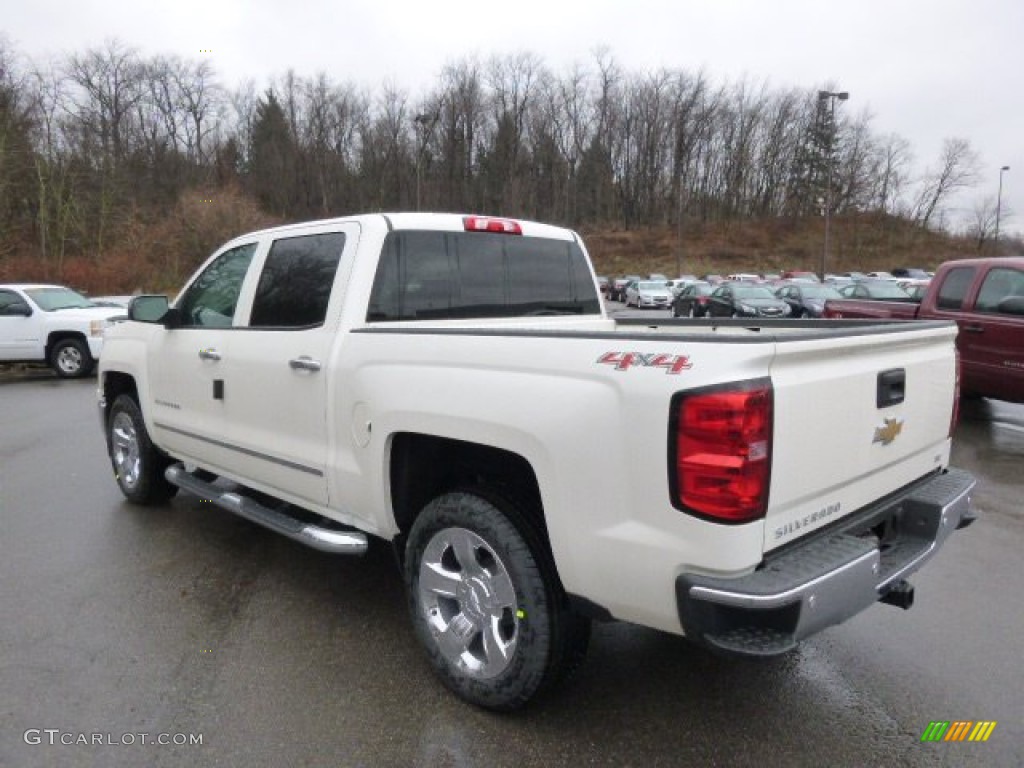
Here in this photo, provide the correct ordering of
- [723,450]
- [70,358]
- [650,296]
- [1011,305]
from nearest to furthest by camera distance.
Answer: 1. [723,450]
2. [1011,305]
3. [70,358]
4. [650,296]

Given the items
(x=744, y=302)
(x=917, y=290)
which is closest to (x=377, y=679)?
(x=917, y=290)

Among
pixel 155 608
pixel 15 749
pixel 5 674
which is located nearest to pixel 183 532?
pixel 155 608

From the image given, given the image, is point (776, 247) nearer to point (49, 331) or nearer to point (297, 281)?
point (49, 331)

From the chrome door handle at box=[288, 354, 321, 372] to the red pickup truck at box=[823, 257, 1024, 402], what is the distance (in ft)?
24.3

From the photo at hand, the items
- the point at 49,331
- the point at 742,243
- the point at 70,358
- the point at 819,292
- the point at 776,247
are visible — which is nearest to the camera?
the point at 49,331

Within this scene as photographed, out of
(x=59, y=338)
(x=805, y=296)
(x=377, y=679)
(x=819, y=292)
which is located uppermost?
(x=819, y=292)

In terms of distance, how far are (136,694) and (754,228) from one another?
3187 inches

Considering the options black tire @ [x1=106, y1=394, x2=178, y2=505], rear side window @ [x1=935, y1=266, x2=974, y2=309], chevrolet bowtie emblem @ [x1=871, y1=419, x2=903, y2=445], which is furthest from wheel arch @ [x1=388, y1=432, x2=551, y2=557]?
rear side window @ [x1=935, y1=266, x2=974, y2=309]

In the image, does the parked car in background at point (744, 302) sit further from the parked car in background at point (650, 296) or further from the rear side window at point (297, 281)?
the rear side window at point (297, 281)

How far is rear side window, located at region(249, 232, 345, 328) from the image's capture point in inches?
143

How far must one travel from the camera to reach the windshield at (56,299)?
546 inches

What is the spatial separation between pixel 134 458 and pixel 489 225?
137 inches

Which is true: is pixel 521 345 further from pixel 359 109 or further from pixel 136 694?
pixel 359 109

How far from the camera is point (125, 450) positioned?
18.5 feet
